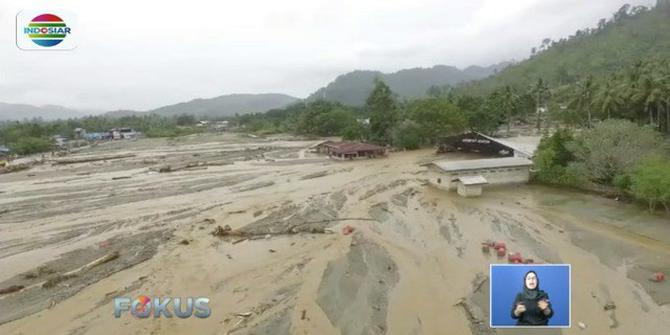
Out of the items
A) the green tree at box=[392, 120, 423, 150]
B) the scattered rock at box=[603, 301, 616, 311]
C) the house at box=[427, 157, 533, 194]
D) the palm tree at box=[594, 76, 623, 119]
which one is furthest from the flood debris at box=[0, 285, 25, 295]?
the palm tree at box=[594, 76, 623, 119]

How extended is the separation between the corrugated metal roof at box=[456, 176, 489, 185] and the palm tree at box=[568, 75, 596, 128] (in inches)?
897

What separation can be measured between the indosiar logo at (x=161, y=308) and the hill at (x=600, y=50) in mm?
107096

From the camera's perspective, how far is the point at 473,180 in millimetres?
30484

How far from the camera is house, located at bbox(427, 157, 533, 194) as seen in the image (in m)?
31.8

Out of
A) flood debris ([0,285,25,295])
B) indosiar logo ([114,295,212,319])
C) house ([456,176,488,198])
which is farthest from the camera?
house ([456,176,488,198])

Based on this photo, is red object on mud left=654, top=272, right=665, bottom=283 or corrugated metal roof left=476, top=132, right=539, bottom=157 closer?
red object on mud left=654, top=272, right=665, bottom=283

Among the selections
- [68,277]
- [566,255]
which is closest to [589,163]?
[566,255]

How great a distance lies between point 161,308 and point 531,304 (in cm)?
1209

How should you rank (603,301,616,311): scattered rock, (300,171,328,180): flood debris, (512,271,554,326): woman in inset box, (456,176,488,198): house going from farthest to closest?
(300,171,328,180): flood debris
(456,176,488,198): house
(603,301,616,311): scattered rock
(512,271,554,326): woman in inset box

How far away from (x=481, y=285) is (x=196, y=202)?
2287cm

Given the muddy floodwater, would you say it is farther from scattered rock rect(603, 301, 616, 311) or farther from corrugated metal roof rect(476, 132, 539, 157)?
corrugated metal roof rect(476, 132, 539, 157)

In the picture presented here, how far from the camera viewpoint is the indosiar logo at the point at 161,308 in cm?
1385

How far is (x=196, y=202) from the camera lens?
3262cm

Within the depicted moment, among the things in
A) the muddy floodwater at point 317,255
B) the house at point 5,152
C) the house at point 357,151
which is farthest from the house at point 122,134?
the muddy floodwater at point 317,255
